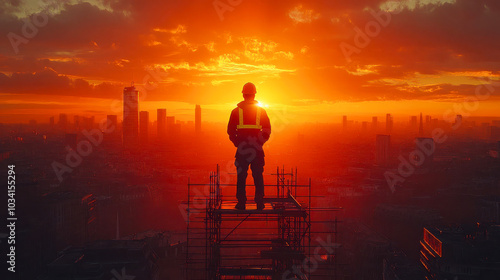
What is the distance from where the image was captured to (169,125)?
120375 millimetres

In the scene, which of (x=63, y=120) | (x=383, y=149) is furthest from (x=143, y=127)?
(x=383, y=149)

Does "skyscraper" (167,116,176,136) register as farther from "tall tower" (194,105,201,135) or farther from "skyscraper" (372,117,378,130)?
"skyscraper" (372,117,378,130)

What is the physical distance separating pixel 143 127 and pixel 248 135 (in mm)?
101853

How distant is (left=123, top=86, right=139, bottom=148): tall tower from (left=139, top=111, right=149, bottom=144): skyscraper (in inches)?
119

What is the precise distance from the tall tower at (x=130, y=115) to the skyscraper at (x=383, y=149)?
5952cm

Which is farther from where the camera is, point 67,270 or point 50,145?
point 50,145

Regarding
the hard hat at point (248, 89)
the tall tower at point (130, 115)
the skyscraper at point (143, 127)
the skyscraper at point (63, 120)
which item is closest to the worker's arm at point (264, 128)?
the hard hat at point (248, 89)

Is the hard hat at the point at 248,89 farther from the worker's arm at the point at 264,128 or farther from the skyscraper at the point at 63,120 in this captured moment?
the skyscraper at the point at 63,120

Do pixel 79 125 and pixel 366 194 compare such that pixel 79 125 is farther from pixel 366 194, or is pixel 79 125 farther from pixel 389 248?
pixel 389 248

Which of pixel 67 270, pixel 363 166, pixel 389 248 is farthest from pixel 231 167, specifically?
pixel 67 270

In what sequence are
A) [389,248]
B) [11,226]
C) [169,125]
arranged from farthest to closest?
[169,125] → [389,248] → [11,226]

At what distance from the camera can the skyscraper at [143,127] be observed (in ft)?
331

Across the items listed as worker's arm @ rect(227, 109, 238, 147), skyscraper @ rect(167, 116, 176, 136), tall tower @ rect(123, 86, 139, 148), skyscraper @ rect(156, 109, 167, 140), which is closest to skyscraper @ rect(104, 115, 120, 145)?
tall tower @ rect(123, 86, 139, 148)

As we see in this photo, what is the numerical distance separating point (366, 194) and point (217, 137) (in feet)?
207
